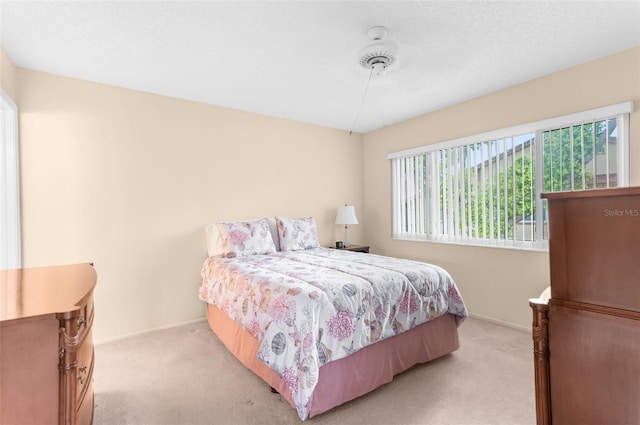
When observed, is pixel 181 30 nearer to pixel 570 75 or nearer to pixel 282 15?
pixel 282 15

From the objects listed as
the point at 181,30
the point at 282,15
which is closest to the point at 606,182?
the point at 282,15

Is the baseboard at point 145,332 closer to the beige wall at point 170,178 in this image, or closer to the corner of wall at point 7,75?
the beige wall at point 170,178

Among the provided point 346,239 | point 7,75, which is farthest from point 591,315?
point 7,75

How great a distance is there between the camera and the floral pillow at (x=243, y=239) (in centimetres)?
325

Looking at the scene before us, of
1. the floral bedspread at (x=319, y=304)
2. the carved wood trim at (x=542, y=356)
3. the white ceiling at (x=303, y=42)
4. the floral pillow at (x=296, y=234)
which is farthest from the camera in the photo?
the floral pillow at (x=296, y=234)

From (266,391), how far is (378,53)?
8.27 ft

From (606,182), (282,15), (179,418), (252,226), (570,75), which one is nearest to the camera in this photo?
(179,418)

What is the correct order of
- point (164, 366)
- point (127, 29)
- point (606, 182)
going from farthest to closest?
1. point (606, 182)
2. point (164, 366)
3. point (127, 29)

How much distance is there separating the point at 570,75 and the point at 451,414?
3.03 metres

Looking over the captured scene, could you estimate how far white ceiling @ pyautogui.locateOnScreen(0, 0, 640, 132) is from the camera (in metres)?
1.94

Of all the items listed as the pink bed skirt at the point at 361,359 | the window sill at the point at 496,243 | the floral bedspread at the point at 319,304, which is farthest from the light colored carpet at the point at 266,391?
the window sill at the point at 496,243

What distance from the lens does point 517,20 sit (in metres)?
2.08

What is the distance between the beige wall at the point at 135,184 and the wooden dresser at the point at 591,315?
329cm

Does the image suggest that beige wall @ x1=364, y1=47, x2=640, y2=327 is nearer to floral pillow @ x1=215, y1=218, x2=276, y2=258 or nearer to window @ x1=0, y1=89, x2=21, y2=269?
floral pillow @ x1=215, y1=218, x2=276, y2=258
